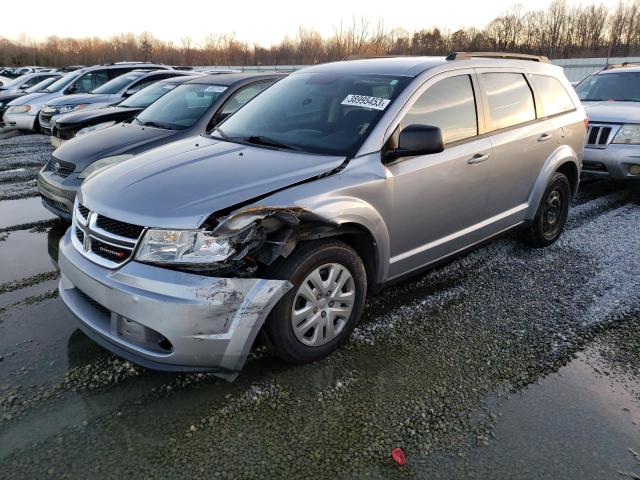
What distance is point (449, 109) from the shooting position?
12.3 ft

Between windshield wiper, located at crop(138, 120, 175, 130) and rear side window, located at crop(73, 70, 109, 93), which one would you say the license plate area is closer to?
windshield wiper, located at crop(138, 120, 175, 130)

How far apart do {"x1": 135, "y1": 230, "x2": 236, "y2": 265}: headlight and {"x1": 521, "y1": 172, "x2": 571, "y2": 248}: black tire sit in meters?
3.37

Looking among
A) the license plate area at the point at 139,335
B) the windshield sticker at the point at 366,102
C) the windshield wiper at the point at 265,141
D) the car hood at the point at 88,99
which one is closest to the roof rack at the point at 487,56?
the windshield sticker at the point at 366,102

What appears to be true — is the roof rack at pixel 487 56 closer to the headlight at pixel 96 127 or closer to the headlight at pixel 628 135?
the headlight at pixel 628 135

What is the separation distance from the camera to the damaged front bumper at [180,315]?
2.50 metres

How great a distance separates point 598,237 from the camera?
212 inches

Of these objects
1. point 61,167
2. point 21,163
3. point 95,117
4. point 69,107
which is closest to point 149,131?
point 61,167

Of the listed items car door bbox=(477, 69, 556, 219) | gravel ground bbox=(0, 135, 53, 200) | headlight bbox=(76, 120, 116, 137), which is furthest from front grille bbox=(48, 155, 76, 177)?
car door bbox=(477, 69, 556, 219)

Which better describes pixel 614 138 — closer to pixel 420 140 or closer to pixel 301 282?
pixel 420 140

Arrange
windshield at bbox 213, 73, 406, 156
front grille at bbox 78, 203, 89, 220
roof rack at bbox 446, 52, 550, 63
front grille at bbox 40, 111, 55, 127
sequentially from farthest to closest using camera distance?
front grille at bbox 40, 111, 55, 127, roof rack at bbox 446, 52, 550, 63, windshield at bbox 213, 73, 406, 156, front grille at bbox 78, 203, 89, 220

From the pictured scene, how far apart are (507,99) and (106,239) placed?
3.40m

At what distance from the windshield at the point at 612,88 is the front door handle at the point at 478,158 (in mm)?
5171

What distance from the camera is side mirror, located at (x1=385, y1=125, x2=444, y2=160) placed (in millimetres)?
3174

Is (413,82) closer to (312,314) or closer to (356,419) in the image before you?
(312,314)
